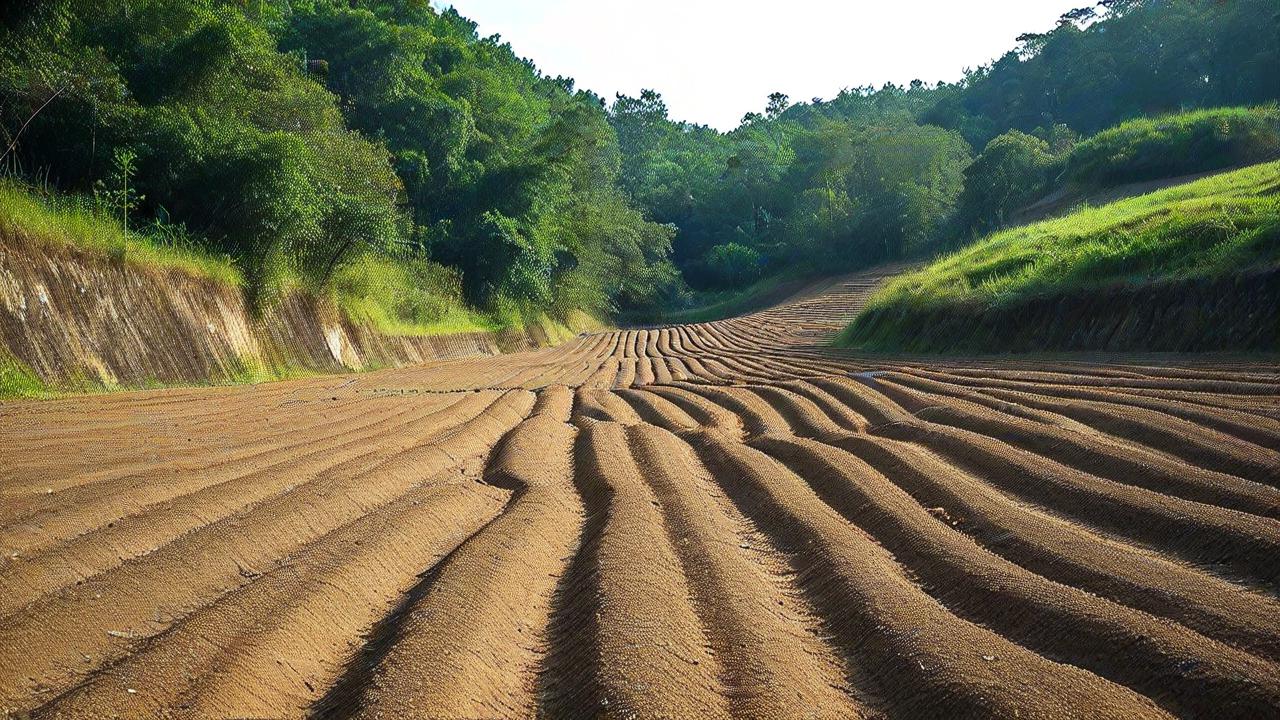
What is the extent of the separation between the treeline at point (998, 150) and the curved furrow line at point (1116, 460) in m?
27.3

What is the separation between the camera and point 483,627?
8.07 ft

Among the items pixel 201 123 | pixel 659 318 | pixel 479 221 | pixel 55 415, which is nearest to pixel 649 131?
pixel 659 318

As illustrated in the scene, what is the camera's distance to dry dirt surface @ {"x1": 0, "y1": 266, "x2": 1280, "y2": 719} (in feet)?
6.76

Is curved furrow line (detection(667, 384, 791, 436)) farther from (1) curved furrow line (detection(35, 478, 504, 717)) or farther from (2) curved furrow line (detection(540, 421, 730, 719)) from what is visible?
(1) curved furrow line (detection(35, 478, 504, 717))

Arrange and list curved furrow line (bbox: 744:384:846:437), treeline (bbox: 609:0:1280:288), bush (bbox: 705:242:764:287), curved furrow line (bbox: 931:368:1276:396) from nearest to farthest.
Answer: curved furrow line (bbox: 931:368:1276:396)
curved furrow line (bbox: 744:384:846:437)
treeline (bbox: 609:0:1280:288)
bush (bbox: 705:242:764:287)

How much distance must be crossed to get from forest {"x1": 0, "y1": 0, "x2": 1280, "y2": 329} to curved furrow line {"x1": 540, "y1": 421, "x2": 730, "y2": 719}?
363 inches

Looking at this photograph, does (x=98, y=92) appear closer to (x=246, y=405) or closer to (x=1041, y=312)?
(x=246, y=405)

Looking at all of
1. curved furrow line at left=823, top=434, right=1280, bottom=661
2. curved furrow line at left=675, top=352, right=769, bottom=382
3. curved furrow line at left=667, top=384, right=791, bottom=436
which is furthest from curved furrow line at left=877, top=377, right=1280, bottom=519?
curved furrow line at left=675, top=352, right=769, bottom=382

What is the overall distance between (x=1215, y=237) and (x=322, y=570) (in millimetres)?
10503

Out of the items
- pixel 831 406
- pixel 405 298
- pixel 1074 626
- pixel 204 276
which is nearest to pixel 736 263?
pixel 405 298

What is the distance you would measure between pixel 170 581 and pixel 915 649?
2.41 m

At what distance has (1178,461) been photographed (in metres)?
3.86

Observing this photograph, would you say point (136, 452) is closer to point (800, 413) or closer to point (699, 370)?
point (800, 413)

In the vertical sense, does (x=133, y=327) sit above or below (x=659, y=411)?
above
